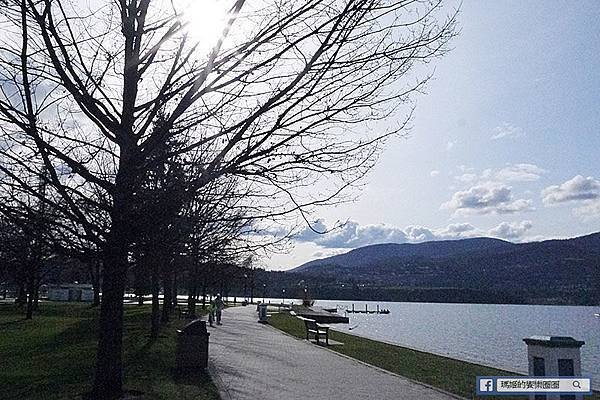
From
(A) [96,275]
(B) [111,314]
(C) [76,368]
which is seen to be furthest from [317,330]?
(B) [111,314]

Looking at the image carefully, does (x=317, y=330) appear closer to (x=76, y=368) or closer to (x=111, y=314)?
(x=76, y=368)

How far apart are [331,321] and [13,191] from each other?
55102 millimetres

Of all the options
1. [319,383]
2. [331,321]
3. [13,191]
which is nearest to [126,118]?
[13,191]

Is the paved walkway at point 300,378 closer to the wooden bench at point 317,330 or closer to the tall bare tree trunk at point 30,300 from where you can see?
the wooden bench at point 317,330

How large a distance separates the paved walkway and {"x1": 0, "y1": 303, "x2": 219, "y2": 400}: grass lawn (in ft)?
2.40

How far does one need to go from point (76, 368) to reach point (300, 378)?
4.71 meters

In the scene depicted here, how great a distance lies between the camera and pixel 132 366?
13.4 meters

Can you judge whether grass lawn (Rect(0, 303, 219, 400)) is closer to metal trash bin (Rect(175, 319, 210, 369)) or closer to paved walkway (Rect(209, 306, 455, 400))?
metal trash bin (Rect(175, 319, 210, 369))

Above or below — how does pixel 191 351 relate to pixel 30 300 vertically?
below

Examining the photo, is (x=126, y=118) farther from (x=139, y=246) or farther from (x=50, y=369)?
(x=50, y=369)

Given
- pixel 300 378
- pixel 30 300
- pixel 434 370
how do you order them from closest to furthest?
pixel 300 378, pixel 434 370, pixel 30 300

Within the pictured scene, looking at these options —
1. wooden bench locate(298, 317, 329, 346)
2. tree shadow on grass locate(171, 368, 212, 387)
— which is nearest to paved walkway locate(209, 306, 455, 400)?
tree shadow on grass locate(171, 368, 212, 387)

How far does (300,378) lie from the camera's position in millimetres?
12656

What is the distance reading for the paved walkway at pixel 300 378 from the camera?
10555mm
